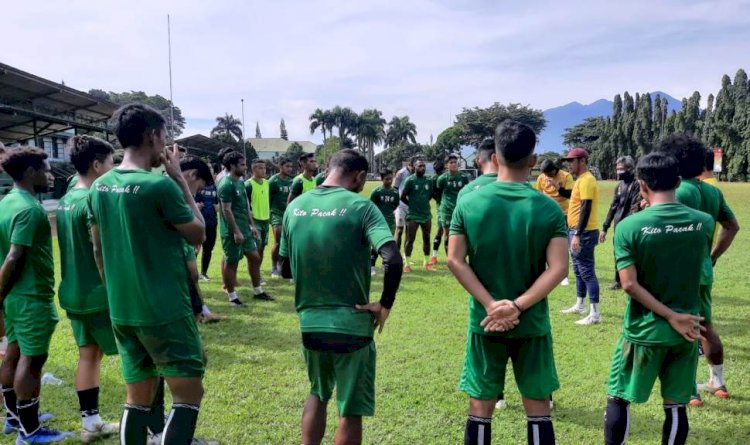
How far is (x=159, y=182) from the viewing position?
2.64 m

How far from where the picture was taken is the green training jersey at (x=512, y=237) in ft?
8.82

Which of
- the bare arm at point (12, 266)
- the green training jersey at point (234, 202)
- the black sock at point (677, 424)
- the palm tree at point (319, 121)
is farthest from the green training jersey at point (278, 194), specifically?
the palm tree at point (319, 121)

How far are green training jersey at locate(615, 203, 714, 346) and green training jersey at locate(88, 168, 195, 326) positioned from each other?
2565 millimetres

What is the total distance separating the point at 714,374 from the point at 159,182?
4.72 meters

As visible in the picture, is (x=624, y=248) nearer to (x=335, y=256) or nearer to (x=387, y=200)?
(x=335, y=256)

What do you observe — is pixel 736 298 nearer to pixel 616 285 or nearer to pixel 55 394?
pixel 616 285

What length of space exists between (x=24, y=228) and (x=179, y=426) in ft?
5.89

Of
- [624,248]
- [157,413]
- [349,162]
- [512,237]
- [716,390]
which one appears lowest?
[716,390]

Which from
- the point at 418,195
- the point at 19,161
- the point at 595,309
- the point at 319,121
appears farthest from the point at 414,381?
the point at 319,121

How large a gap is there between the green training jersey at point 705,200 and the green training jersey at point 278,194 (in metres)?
7.15

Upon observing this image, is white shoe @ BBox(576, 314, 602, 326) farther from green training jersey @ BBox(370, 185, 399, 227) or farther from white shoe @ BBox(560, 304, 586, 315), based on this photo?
green training jersey @ BBox(370, 185, 399, 227)

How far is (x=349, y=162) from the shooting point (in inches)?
122

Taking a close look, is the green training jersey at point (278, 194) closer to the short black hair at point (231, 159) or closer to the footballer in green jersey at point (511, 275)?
the short black hair at point (231, 159)

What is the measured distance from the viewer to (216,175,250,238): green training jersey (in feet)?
25.2
